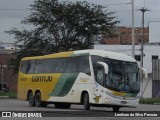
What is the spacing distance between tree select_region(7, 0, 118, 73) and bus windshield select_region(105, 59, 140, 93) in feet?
141

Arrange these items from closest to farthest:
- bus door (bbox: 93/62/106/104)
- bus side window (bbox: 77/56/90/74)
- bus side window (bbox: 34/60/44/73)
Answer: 1. bus door (bbox: 93/62/106/104)
2. bus side window (bbox: 77/56/90/74)
3. bus side window (bbox: 34/60/44/73)

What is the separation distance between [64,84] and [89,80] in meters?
3.13

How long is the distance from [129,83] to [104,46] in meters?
46.9

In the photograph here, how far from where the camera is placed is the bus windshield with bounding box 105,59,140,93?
27516 mm

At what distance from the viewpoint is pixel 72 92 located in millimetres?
30141

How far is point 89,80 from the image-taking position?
1120 inches

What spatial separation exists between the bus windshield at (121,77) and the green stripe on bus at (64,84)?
115 inches

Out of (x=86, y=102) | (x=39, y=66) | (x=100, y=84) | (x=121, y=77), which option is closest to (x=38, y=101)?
(x=39, y=66)

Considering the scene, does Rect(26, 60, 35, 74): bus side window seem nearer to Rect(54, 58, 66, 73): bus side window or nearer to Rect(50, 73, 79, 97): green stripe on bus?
Rect(54, 58, 66, 73): bus side window

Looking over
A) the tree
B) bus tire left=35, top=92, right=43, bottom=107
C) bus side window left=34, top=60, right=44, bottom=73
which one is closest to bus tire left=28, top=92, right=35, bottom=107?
bus tire left=35, top=92, right=43, bottom=107

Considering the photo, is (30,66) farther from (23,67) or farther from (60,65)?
(60,65)

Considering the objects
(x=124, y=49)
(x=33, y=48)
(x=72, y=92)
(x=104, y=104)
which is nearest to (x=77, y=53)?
(x=72, y=92)

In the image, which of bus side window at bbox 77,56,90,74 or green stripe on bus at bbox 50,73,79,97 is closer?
bus side window at bbox 77,56,90,74

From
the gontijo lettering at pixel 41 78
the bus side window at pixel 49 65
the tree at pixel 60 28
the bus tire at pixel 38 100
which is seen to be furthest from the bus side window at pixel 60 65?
the tree at pixel 60 28
